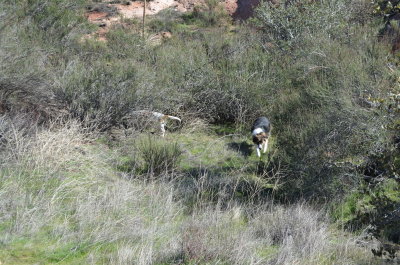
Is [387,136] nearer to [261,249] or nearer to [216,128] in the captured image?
[261,249]

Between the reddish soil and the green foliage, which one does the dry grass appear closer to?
the green foliage

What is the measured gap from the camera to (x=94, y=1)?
3034 centimetres

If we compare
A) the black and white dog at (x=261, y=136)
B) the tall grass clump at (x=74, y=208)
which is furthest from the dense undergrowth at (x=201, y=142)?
the black and white dog at (x=261, y=136)

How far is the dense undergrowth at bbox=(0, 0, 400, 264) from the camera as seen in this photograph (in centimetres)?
677

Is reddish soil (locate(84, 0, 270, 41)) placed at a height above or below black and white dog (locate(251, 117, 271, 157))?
below

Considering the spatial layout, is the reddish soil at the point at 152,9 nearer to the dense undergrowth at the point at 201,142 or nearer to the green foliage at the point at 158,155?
the dense undergrowth at the point at 201,142

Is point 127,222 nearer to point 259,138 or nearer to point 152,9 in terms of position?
point 259,138

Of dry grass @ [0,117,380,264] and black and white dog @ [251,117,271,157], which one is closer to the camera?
dry grass @ [0,117,380,264]

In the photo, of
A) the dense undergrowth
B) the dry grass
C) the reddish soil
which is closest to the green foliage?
the dense undergrowth

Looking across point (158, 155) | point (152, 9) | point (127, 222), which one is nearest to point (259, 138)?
point (158, 155)

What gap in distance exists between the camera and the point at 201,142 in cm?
1276

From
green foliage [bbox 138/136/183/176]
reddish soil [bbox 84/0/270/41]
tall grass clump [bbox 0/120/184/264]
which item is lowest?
reddish soil [bbox 84/0/270/41]

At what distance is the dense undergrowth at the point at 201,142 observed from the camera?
22.2ft

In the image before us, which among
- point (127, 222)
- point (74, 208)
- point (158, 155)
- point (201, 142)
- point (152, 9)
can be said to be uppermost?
point (127, 222)
